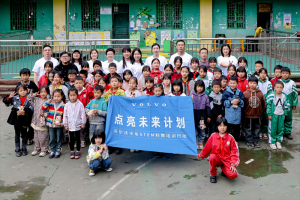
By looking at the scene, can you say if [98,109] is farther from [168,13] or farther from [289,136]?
[168,13]

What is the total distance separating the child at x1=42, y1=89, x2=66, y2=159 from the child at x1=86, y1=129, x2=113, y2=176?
3.24ft

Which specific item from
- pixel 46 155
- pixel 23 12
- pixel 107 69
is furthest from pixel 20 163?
pixel 23 12

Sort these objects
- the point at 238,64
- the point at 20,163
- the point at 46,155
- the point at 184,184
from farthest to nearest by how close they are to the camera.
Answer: the point at 238,64
the point at 46,155
the point at 20,163
the point at 184,184

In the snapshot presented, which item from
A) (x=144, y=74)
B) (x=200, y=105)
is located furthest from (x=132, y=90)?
(x=200, y=105)

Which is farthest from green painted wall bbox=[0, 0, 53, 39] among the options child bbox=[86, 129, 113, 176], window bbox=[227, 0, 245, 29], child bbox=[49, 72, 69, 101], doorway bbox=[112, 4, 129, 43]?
child bbox=[86, 129, 113, 176]

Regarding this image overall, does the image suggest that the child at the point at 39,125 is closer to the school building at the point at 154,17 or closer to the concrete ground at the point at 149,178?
the concrete ground at the point at 149,178

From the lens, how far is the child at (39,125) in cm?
564

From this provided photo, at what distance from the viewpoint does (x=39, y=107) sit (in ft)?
18.6

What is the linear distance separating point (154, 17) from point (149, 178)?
13615 mm

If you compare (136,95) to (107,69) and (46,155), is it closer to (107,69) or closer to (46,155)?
(107,69)

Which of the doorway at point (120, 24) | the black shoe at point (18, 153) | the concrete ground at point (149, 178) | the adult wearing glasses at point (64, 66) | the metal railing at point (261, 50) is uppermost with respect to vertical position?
the doorway at point (120, 24)

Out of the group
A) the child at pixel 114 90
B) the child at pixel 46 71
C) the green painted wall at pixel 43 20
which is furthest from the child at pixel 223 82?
the green painted wall at pixel 43 20

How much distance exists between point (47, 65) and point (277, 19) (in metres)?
15.1

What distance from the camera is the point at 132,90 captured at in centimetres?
572
